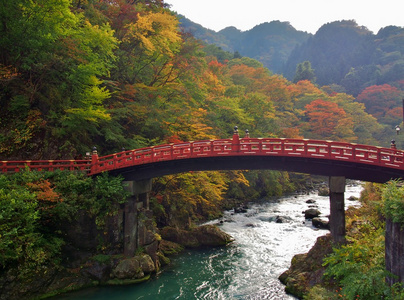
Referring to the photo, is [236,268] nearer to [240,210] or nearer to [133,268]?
[133,268]

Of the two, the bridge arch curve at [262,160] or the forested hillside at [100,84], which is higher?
the forested hillside at [100,84]

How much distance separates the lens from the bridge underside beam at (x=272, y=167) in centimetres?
1762

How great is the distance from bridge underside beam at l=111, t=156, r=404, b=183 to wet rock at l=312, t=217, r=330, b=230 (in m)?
11.1

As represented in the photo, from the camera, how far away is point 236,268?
20141mm

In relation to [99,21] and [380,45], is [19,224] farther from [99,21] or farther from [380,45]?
[380,45]

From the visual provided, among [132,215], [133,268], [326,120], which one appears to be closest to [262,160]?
[132,215]

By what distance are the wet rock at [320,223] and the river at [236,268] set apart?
0.57 m

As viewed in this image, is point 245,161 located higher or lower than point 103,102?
lower

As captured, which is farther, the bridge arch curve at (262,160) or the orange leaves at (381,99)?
the orange leaves at (381,99)

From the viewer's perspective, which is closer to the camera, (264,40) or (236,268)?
(236,268)

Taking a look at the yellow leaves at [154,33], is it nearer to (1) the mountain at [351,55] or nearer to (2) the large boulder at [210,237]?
(2) the large boulder at [210,237]

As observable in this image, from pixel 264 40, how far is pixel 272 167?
582ft

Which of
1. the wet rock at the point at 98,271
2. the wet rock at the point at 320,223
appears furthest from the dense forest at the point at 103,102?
the wet rock at the point at 320,223

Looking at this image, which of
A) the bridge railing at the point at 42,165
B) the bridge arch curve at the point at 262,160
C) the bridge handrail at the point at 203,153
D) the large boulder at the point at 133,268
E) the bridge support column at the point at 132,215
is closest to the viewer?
the bridge arch curve at the point at 262,160
